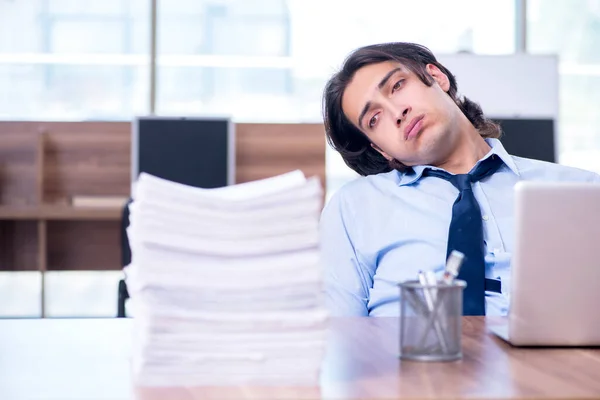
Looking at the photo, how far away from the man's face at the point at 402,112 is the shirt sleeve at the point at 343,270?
20 centimetres

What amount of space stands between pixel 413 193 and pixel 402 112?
194 mm

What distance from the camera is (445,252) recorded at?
1.75 meters

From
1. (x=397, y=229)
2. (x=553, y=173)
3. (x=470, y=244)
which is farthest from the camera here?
(x=553, y=173)

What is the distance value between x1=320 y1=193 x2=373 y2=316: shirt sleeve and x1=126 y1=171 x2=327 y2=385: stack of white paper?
0.90 metres

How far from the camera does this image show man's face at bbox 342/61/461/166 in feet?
6.29

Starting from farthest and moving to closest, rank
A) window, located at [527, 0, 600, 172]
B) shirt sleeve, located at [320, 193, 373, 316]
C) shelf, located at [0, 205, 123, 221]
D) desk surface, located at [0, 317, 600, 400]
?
window, located at [527, 0, 600, 172]
shelf, located at [0, 205, 123, 221]
shirt sleeve, located at [320, 193, 373, 316]
desk surface, located at [0, 317, 600, 400]

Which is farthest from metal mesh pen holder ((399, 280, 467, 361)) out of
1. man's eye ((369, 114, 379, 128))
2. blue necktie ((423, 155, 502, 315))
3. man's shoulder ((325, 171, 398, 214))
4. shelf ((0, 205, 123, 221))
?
shelf ((0, 205, 123, 221))

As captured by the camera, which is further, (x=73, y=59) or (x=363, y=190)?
(x=73, y=59)

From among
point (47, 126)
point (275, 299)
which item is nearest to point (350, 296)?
point (275, 299)

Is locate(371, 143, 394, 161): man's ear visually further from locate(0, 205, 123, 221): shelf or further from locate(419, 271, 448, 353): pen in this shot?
locate(0, 205, 123, 221): shelf

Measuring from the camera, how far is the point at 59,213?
189 inches

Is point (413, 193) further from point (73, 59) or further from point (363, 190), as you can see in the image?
point (73, 59)

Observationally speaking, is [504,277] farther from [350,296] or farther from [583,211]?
[583,211]

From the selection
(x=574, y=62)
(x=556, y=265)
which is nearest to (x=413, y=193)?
(x=556, y=265)
